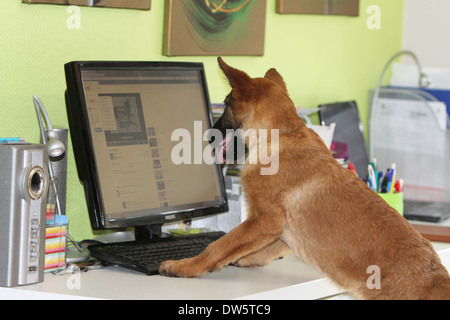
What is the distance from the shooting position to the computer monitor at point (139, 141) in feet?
5.09

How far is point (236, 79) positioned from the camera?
1.49 meters

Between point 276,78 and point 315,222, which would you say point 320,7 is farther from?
point 315,222

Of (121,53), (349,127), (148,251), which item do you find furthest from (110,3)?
(349,127)

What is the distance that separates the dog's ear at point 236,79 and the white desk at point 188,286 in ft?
1.33

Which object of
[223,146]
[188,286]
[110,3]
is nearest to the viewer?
[188,286]

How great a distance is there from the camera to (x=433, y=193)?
2.50m

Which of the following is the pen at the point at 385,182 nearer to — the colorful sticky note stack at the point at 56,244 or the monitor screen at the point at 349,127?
the monitor screen at the point at 349,127

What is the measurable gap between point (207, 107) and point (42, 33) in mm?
449

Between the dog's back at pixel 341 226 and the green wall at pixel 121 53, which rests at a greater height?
the green wall at pixel 121 53

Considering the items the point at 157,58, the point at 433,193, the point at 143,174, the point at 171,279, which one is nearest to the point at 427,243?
the point at 171,279

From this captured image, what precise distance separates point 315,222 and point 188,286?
308mm

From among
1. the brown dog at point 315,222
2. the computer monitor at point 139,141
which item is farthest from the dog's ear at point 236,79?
the computer monitor at point 139,141

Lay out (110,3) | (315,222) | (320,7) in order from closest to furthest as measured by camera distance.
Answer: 1. (315,222)
2. (110,3)
3. (320,7)

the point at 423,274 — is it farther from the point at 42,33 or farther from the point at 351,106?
the point at 351,106
